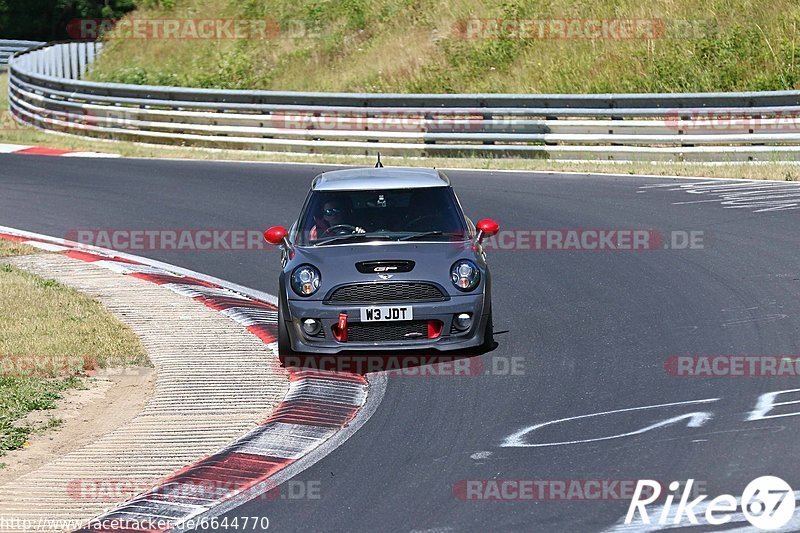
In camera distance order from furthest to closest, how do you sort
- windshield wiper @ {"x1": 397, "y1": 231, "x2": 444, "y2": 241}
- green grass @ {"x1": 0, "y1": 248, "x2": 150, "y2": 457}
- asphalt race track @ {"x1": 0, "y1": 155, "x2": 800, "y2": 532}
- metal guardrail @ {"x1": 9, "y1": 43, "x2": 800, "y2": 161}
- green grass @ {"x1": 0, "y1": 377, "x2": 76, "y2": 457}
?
metal guardrail @ {"x1": 9, "y1": 43, "x2": 800, "y2": 161} → windshield wiper @ {"x1": 397, "y1": 231, "x2": 444, "y2": 241} → green grass @ {"x1": 0, "y1": 248, "x2": 150, "y2": 457} → green grass @ {"x1": 0, "y1": 377, "x2": 76, "y2": 457} → asphalt race track @ {"x1": 0, "y1": 155, "x2": 800, "y2": 532}

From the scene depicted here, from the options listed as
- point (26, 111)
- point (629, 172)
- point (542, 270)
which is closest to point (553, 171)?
point (629, 172)

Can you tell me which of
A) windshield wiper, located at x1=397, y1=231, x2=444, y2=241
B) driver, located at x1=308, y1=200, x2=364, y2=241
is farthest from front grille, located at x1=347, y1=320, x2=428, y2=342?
driver, located at x1=308, y1=200, x2=364, y2=241

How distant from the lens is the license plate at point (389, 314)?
9.63 m

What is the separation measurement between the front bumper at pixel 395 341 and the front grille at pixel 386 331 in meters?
0.03

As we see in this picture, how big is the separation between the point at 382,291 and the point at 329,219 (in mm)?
1148

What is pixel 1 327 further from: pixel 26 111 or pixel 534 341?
pixel 26 111

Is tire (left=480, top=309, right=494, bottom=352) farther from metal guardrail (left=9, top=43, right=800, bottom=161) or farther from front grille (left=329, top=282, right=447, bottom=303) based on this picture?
metal guardrail (left=9, top=43, right=800, bottom=161)

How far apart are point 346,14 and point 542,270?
22194 millimetres

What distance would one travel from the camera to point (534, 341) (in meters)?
10.4

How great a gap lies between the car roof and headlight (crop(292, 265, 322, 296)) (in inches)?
42.8

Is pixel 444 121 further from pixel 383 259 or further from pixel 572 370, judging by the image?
pixel 572 370

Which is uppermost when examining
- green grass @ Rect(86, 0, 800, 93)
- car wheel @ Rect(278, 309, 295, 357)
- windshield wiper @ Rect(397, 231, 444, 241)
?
green grass @ Rect(86, 0, 800, 93)

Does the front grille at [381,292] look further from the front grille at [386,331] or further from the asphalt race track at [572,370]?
the asphalt race track at [572,370]

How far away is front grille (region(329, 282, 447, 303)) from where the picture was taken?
973 cm
